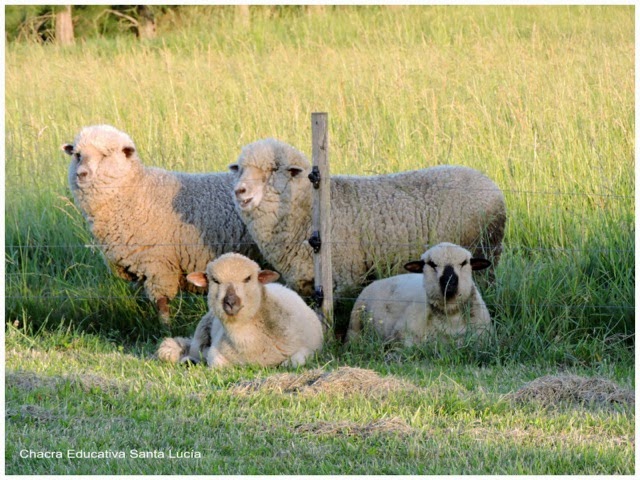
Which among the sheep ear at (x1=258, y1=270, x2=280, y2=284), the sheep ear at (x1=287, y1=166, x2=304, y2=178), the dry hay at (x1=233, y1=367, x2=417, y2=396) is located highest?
the sheep ear at (x1=287, y1=166, x2=304, y2=178)

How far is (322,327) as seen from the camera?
6906 millimetres

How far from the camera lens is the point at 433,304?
668cm

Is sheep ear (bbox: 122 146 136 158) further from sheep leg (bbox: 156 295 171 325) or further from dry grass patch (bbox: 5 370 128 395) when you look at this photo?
dry grass patch (bbox: 5 370 128 395)

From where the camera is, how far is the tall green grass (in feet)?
24.0

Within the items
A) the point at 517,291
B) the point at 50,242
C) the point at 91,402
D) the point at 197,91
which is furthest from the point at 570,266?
the point at 197,91

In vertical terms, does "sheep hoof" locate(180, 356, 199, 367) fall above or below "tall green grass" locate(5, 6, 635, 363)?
below

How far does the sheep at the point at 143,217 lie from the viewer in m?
7.89

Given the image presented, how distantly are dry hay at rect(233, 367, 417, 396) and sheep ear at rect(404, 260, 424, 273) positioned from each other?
105cm

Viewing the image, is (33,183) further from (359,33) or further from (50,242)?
(359,33)

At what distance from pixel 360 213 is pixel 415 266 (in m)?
0.91

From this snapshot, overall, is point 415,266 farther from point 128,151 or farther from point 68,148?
point 68,148

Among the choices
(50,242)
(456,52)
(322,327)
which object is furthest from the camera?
(456,52)

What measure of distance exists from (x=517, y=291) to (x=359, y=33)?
9.64 meters

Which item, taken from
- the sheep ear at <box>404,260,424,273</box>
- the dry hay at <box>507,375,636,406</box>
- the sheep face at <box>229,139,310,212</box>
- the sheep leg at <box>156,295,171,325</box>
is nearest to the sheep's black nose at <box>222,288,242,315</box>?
the sheep face at <box>229,139,310,212</box>
